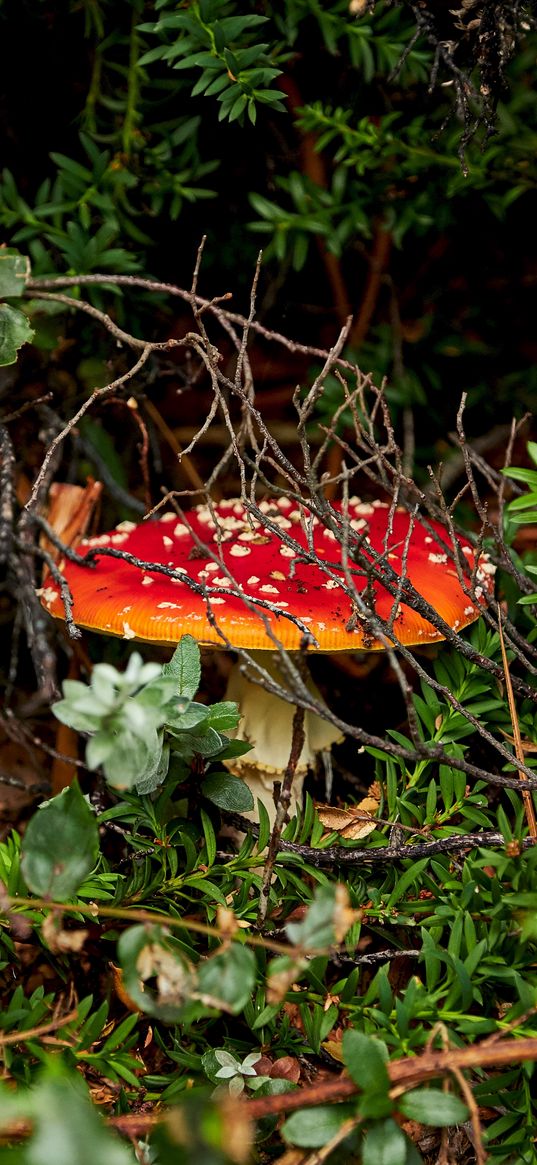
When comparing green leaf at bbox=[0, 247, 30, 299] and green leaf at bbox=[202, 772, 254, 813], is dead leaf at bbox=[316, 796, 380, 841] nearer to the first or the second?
green leaf at bbox=[202, 772, 254, 813]

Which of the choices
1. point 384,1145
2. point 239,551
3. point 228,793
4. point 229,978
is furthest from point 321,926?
point 239,551

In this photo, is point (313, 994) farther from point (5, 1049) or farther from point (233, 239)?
point (233, 239)

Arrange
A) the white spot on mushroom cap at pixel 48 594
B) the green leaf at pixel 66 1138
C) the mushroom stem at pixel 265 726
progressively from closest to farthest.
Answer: the green leaf at pixel 66 1138
the white spot on mushroom cap at pixel 48 594
the mushroom stem at pixel 265 726

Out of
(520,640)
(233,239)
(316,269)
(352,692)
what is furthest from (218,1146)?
(316,269)

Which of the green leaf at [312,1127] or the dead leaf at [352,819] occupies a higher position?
the green leaf at [312,1127]

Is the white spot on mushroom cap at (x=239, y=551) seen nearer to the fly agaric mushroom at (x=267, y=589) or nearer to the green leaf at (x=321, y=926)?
the fly agaric mushroom at (x=267, y=589)

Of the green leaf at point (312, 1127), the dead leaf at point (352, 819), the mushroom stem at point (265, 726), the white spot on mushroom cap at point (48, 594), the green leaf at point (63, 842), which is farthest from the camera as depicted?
the mushroom stem at point (265, 726)

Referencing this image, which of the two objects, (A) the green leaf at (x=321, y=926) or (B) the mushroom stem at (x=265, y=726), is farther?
(B) the mushroom stem at (x=265, y=726)

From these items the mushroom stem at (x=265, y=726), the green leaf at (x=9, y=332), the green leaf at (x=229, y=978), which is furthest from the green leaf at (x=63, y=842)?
the mushroom stem at (x=265, y=726)
